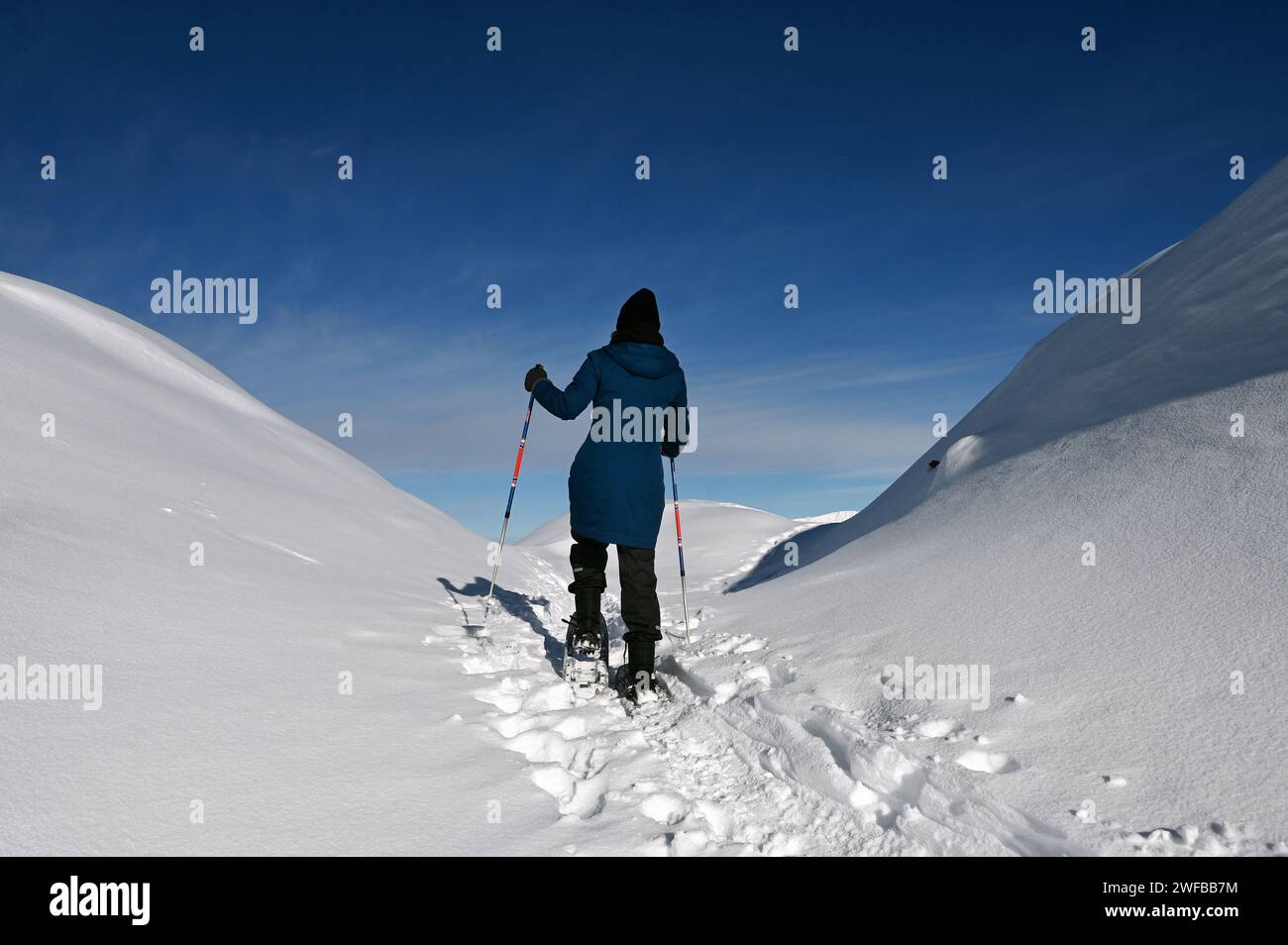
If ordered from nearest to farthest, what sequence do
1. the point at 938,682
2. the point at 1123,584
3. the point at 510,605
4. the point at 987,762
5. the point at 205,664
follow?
the point at 987,762
the point at 205,664
the point at 938,682
the point at 1123,584
the point at 510,605

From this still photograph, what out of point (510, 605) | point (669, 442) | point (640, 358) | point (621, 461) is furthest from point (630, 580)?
point (510, 605)

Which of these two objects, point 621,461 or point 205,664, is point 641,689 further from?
point 205,664

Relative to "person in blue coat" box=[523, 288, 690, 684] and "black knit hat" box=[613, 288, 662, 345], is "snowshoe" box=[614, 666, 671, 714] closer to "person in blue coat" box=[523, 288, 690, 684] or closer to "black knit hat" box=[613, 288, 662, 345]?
"person in blue coat" box=[523, 288, 690, 684]

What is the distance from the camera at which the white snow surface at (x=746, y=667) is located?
7.59ft

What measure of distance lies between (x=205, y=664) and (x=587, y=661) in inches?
87.6

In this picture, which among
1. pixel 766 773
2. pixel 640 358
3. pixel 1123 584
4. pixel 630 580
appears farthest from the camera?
pixel 640 358

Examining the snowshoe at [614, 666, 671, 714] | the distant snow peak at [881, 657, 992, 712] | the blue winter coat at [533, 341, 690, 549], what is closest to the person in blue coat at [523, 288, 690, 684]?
the blue winter coat at [533, 341, 690, 549]

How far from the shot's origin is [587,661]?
454cm

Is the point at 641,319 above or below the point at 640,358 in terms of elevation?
above

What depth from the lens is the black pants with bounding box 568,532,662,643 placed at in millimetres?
4398

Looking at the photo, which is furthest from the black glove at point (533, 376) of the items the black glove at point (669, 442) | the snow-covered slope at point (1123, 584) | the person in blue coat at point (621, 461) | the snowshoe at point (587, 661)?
the snow-covered slope at point (1123, 584)

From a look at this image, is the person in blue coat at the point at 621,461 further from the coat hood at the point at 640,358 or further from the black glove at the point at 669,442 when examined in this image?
the black glove at the point at 669,442
